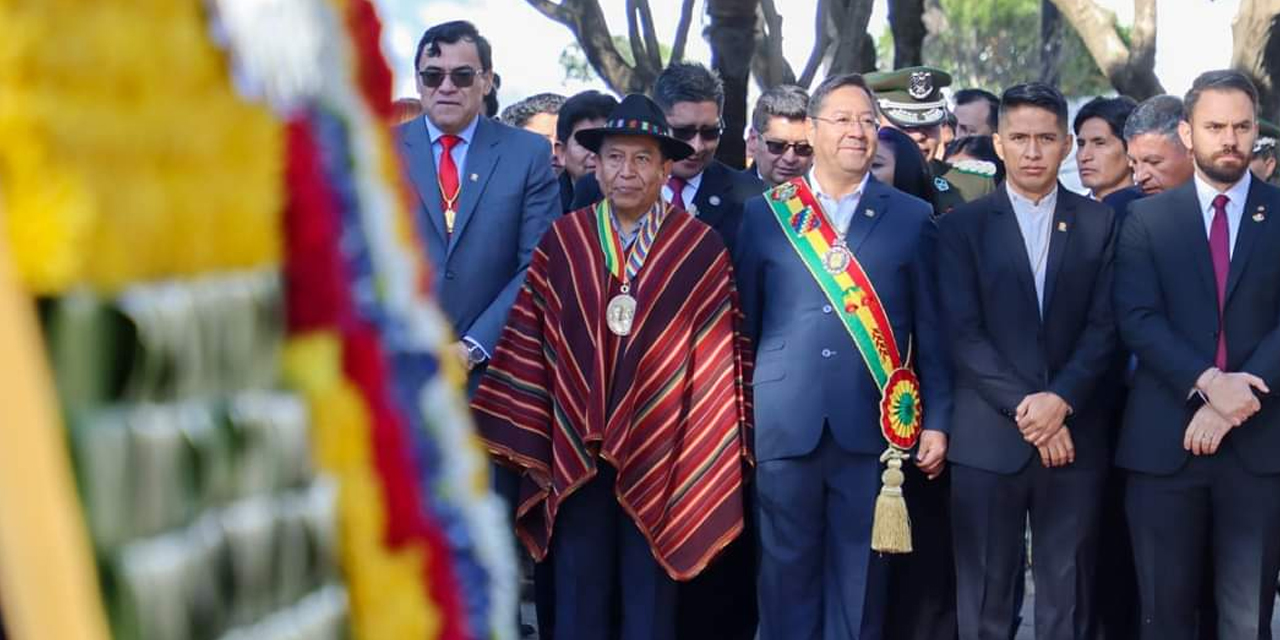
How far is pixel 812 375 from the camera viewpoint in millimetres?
5852

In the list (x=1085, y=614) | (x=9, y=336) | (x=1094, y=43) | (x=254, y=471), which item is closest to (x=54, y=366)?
(x=9, y=336)

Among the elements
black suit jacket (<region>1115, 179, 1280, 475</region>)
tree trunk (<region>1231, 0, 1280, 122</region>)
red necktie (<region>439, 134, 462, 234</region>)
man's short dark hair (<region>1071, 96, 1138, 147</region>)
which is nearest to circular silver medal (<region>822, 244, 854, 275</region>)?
black suit jacket (<region>1115, 179, 1280, 475</region>)

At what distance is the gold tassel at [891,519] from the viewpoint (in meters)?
5.72

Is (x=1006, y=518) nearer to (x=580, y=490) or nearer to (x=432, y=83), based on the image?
(x=580, y=490)

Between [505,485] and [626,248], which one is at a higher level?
[626,248]

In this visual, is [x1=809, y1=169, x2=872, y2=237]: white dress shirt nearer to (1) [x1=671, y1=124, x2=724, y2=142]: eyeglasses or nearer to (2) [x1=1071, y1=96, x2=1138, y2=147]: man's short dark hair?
(1) [x1=671, y1=124, x2=724, y2=142]: eyeglasses

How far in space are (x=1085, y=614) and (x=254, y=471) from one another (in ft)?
15.6

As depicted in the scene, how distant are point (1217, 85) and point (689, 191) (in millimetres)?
1950

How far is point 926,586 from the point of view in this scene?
633 cm

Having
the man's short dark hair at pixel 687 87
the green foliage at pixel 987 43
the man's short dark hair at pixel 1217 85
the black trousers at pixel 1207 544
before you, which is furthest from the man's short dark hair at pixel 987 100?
the green foliage at pixel 987 43

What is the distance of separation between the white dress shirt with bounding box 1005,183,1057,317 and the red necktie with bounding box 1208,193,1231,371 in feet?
1.61

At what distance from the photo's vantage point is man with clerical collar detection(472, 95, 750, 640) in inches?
229

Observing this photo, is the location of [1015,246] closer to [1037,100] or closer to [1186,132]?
[1037,100]

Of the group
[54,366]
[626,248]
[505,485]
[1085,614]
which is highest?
[54,366]
